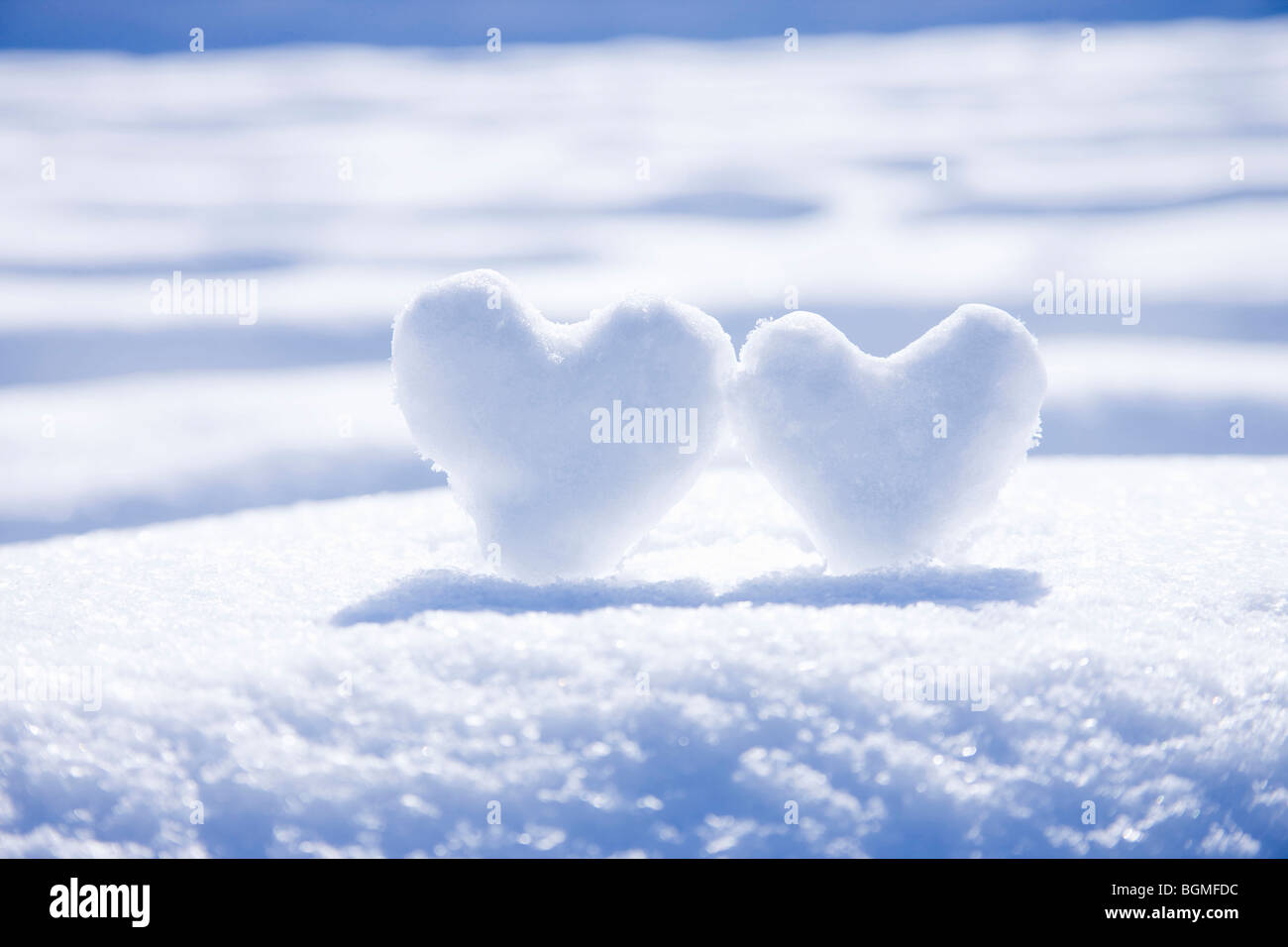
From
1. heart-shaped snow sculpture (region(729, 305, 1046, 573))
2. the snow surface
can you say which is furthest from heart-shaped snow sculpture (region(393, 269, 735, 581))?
the snow surface

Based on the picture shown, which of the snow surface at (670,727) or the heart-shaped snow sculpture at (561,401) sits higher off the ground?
the heart-shaped snow sculpture at (561,401)

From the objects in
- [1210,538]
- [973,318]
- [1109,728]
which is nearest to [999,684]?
[1109,728]

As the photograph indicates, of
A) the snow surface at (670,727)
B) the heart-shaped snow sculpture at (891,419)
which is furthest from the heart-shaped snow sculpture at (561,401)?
the snow surface at (670,727)

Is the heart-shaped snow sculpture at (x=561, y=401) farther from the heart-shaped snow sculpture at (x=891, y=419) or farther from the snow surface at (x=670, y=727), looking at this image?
the snow surface at (x=670, y=727)

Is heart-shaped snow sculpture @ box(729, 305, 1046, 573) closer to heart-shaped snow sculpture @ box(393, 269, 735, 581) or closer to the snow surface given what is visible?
heart-shaped snow sculpture @ box(393, 269, 735, 581)

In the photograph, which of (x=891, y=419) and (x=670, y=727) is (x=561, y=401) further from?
(x=670, y=727)

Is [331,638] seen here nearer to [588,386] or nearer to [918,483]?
[588,386]
